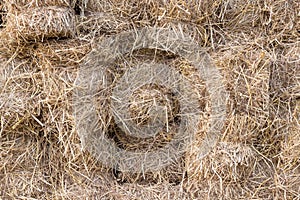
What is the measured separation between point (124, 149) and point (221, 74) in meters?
0.62

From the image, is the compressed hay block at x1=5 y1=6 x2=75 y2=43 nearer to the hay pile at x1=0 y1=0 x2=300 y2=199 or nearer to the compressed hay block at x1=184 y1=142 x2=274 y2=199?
the hay pile at x1=0 y1=0 x2=300 y2=199

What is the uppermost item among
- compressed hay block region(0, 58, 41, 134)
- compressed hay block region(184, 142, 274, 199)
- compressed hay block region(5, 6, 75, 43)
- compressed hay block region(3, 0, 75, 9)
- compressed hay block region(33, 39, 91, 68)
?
compressed hay block region(3, 0, 75, 9)

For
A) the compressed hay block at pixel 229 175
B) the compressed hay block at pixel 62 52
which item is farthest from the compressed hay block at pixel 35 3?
the compressed hay block at pixel 229 175

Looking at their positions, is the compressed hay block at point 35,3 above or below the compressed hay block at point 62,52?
above

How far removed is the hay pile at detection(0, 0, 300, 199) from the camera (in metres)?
Result: 2.25

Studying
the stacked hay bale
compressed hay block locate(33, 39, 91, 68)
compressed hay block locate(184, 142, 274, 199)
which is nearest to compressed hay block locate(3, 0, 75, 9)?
the stacked hay bale

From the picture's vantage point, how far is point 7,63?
2340 mm

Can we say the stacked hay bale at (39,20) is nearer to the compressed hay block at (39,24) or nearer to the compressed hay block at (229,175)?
the compressed hay block at (39,24)

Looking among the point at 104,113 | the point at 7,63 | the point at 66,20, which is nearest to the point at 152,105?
the point at 104,113

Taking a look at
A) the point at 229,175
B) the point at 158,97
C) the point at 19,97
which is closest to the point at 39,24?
the point at 19,97

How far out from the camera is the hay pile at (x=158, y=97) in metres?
2.25

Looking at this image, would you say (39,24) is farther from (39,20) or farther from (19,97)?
(19,97)

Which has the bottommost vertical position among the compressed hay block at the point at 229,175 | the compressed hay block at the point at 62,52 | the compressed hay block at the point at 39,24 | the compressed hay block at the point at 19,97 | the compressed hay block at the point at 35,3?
the compressed hay block at the point at 229,175

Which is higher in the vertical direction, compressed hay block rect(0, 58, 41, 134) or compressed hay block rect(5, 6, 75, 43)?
compressed hay block rect(5, 6, 75, 43)
